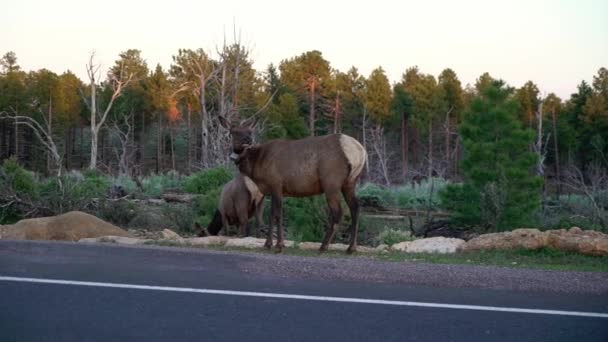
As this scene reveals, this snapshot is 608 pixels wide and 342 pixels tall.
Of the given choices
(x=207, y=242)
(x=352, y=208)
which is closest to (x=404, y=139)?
(x=207, y=242)

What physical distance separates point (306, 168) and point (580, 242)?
4420 mm

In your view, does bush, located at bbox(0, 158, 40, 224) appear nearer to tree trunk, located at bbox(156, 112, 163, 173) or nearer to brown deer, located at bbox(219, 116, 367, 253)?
brown deer, located at bbox(219, 116, 367, 253)

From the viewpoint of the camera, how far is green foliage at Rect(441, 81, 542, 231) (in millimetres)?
14856

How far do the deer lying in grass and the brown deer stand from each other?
2595mm

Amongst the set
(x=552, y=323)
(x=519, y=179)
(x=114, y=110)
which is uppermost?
(x=114, y=110)

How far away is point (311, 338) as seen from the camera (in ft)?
15.5

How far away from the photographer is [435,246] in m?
11.0

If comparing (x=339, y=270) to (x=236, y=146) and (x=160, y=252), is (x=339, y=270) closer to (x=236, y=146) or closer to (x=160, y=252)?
(x=160, y=252)

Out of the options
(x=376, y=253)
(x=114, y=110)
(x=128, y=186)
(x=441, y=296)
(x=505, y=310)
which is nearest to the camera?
(x=505, y=310)

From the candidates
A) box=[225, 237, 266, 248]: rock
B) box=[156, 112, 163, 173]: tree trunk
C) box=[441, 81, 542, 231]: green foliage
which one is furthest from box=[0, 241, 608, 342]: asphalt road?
box=[156, 112, 163, 173]: tree trunk

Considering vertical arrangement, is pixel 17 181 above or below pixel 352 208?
above

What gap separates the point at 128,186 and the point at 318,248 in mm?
15473

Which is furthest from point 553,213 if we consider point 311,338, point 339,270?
point 311,338

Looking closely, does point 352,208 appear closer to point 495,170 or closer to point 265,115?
point 495,170
